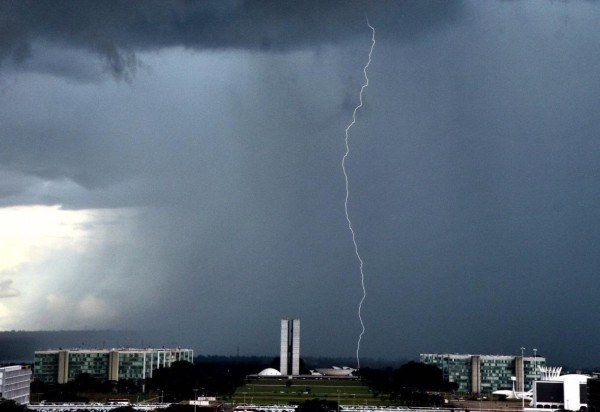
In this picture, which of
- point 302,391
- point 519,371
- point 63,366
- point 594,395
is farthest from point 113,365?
point 594,395

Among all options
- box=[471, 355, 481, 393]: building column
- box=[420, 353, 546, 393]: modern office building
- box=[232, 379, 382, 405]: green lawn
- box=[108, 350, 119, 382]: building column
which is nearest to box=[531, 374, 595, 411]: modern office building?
box=[232, 379, 382, 405]: green lawn

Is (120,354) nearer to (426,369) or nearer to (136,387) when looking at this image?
(136,387)

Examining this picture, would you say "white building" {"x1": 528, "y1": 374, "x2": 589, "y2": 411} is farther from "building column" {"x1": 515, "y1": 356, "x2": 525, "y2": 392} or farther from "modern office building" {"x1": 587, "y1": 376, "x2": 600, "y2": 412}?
"building column" {"x1": 515, "y1": 356, "x2": 525, "y2": 392}

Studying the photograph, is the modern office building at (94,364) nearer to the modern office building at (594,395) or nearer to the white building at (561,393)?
the white building at (561,393)

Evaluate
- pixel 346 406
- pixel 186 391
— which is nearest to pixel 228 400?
pixel 186 391

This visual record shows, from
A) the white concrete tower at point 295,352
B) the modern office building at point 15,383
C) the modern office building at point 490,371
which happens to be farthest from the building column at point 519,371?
the modern office building at point 15,383

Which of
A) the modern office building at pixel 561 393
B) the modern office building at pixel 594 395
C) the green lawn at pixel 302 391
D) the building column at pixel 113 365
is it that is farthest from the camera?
the building column at pixel 113 365
